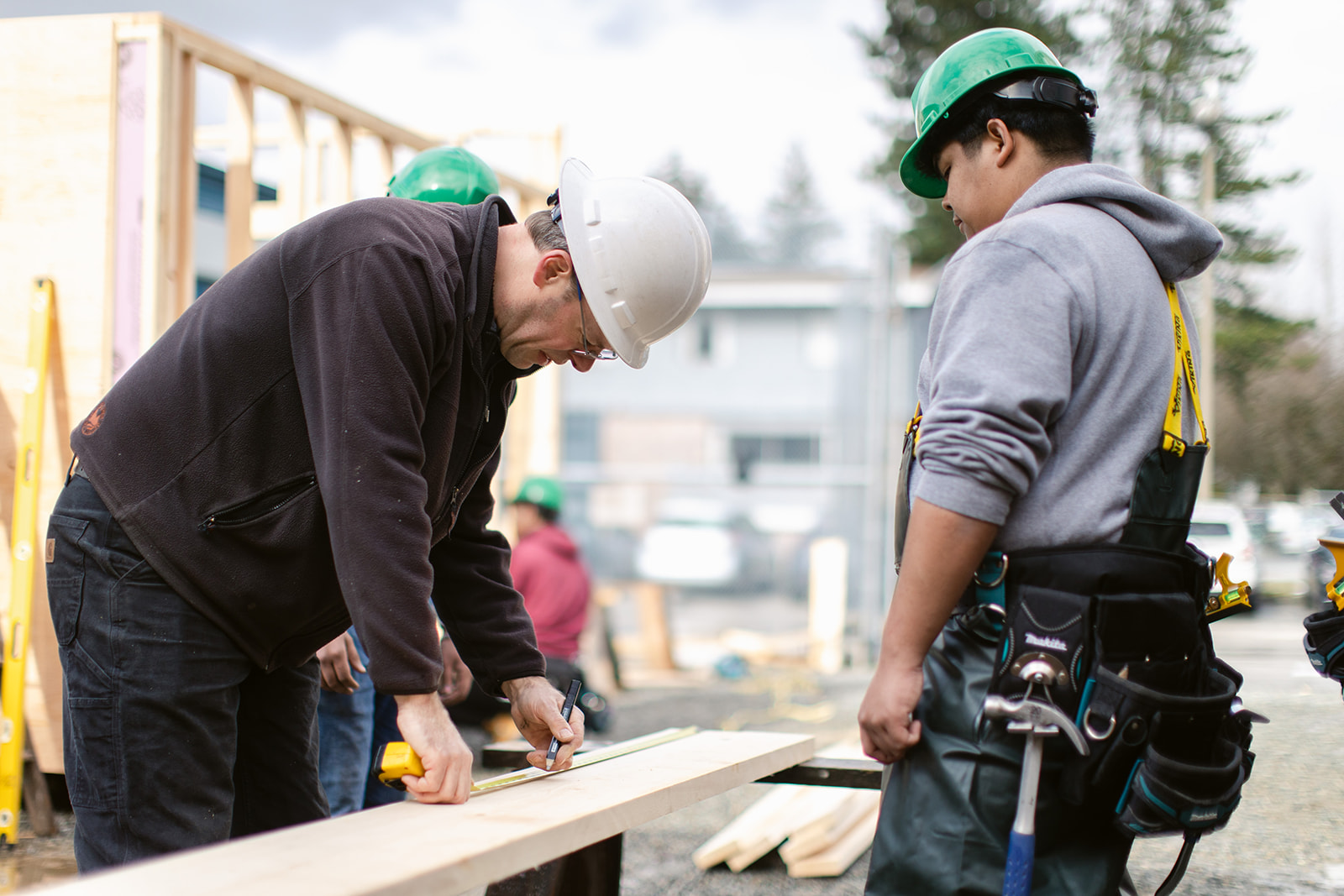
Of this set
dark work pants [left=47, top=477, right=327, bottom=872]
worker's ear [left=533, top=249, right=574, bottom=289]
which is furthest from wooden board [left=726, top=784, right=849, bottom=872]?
worker's ear [left=533, top=249, right=574, bottom=289]

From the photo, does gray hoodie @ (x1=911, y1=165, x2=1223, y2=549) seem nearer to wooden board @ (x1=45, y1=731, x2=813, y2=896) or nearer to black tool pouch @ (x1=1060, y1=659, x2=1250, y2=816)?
black tool pouch @ (x1=1060, y1=659, x2=1250, y2=816)

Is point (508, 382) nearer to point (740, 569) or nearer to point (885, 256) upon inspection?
point (885, 256)

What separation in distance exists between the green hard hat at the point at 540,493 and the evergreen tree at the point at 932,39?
13640 mm

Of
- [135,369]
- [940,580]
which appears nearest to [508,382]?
[135,369]

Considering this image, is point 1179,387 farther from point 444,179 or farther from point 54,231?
point 54,231

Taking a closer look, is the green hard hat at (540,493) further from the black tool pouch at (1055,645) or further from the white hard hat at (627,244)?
the black tool pouch at (1055,645)

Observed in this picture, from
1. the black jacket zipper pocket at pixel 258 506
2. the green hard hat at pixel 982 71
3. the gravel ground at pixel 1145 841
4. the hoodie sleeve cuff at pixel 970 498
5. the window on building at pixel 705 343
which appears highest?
the window on building at pixel 705 343

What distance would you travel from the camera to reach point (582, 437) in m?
25.4

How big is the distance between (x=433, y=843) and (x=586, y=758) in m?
0.99

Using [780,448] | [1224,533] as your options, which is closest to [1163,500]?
[1224,533]

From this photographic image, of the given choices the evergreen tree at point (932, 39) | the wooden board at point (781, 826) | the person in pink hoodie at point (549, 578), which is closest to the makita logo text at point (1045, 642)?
the wooden board at point (781, 826)

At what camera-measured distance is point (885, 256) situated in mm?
9641

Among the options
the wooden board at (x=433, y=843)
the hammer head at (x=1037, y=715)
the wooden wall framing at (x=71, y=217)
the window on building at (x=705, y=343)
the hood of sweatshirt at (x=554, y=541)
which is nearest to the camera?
the wooden board at (x=433, y=843)

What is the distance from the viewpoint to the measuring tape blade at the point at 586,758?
2.11 meters
